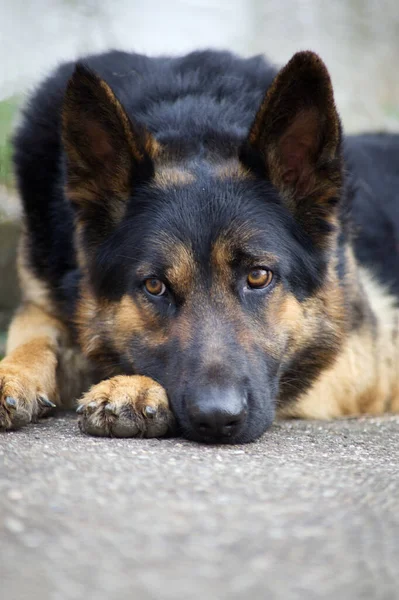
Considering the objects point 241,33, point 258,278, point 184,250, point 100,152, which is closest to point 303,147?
point 258,278

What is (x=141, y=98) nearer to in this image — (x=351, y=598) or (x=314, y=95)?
(x=314, y=95)

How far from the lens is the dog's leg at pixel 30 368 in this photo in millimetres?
3369

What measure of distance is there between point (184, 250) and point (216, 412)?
2.74 ft

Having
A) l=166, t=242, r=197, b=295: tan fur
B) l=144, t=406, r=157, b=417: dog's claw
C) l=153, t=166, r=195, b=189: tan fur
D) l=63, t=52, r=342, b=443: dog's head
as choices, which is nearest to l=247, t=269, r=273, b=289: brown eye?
l=63, t=52, r=342, b=443: dog's head

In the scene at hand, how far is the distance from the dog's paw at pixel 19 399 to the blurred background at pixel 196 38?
188 centimetres

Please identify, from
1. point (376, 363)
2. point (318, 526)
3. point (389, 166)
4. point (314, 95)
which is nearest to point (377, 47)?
point (389, 166)

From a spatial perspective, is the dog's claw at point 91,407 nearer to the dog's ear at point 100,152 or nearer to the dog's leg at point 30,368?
the dog's leg at point 30,368

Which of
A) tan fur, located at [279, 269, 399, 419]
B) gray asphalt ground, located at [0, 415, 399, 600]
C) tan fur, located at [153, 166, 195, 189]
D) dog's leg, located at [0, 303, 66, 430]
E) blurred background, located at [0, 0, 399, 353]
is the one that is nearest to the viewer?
gray asphalt ground, located at [0, 415, 399, 600]

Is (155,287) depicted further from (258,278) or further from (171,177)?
(171,177)

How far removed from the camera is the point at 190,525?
1.98m

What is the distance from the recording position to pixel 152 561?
5.77ft

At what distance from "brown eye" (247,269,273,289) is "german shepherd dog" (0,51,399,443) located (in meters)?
0.01

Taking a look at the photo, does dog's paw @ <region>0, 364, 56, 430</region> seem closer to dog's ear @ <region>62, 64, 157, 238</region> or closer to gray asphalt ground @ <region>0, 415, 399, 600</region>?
gray asphalt ground @ <region>0, 415, 399, 600</region>

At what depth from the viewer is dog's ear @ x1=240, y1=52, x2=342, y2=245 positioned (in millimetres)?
3619
